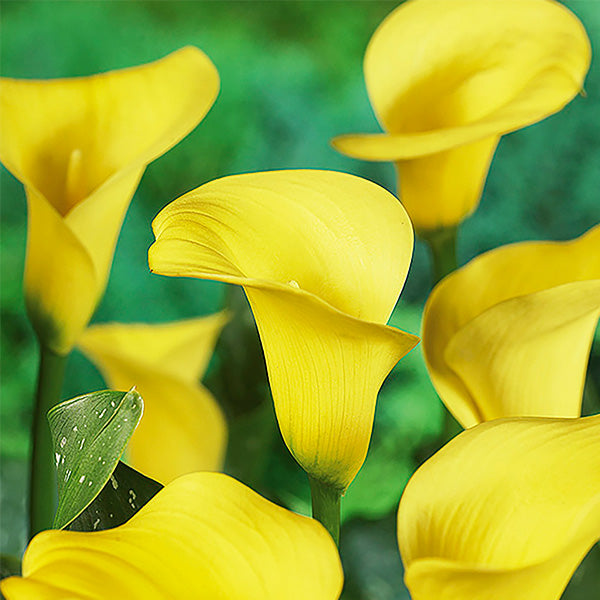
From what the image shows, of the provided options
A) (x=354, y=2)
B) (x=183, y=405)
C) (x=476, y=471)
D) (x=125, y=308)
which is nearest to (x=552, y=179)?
(x=354, y=2)

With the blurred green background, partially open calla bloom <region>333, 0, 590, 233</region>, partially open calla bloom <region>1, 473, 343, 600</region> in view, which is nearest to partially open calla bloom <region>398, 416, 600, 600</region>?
partially open calla bloom <region>1, 473, 343, 600</region>

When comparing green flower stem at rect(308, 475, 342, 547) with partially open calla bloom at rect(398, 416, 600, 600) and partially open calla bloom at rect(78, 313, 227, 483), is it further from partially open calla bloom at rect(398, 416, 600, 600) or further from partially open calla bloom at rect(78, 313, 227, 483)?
partially open calla bloom at rect(78, 313, 227, 483)

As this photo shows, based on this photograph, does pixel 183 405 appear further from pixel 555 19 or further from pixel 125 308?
pixel 125 308

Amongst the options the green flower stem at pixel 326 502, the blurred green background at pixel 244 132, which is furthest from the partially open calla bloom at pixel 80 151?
the blurred green background at pixel 244 132

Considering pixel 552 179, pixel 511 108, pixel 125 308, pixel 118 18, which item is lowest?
pixel 125 308

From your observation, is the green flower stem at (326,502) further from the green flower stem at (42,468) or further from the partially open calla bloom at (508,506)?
the green flower stem at (42,468)
